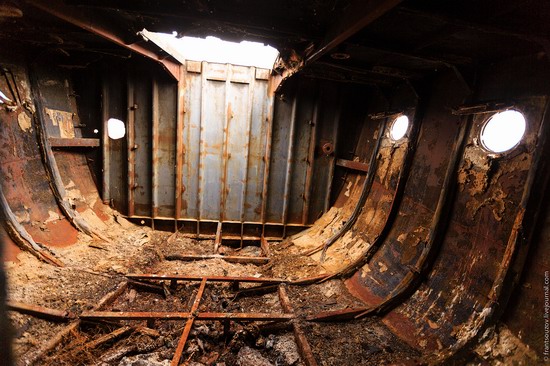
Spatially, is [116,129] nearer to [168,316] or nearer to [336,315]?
[168,316]

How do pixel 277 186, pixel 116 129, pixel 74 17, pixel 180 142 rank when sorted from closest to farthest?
pixel 74 17
pixel 116 129
pixel 180 142
pixel 277 186

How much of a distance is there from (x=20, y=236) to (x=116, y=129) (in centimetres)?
265

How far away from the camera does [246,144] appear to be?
5762 millimetres

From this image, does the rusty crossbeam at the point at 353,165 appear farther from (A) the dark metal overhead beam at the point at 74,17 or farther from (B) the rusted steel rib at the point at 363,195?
(A) the dark metal overhead beam at the point at 74,17

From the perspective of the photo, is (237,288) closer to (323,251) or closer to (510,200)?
(323,251)

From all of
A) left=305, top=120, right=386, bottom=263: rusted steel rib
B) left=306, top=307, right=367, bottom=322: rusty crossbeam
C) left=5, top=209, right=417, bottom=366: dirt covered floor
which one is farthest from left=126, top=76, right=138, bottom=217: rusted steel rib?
left=306, top=307, right=367, bottom=322: rusty crossbeam

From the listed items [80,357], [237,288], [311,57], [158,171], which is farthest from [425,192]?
[158,171]

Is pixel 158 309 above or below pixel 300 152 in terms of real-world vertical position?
below

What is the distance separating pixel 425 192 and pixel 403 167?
54cm

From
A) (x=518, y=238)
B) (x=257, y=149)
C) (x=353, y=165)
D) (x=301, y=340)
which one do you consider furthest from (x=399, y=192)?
(x=257, y=149)

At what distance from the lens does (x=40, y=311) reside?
9.14 feet

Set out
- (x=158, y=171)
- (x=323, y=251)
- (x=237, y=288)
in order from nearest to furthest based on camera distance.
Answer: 1. (x=237, y=288)
2. (x=323, y=251)
3. (x=158, y=171)

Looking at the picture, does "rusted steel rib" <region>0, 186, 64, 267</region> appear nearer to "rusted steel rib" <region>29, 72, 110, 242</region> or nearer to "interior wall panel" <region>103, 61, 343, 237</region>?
"rusted steel rib" <region>29, 72, 110, 242</region>

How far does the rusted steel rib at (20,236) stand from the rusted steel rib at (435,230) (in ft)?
14.0
